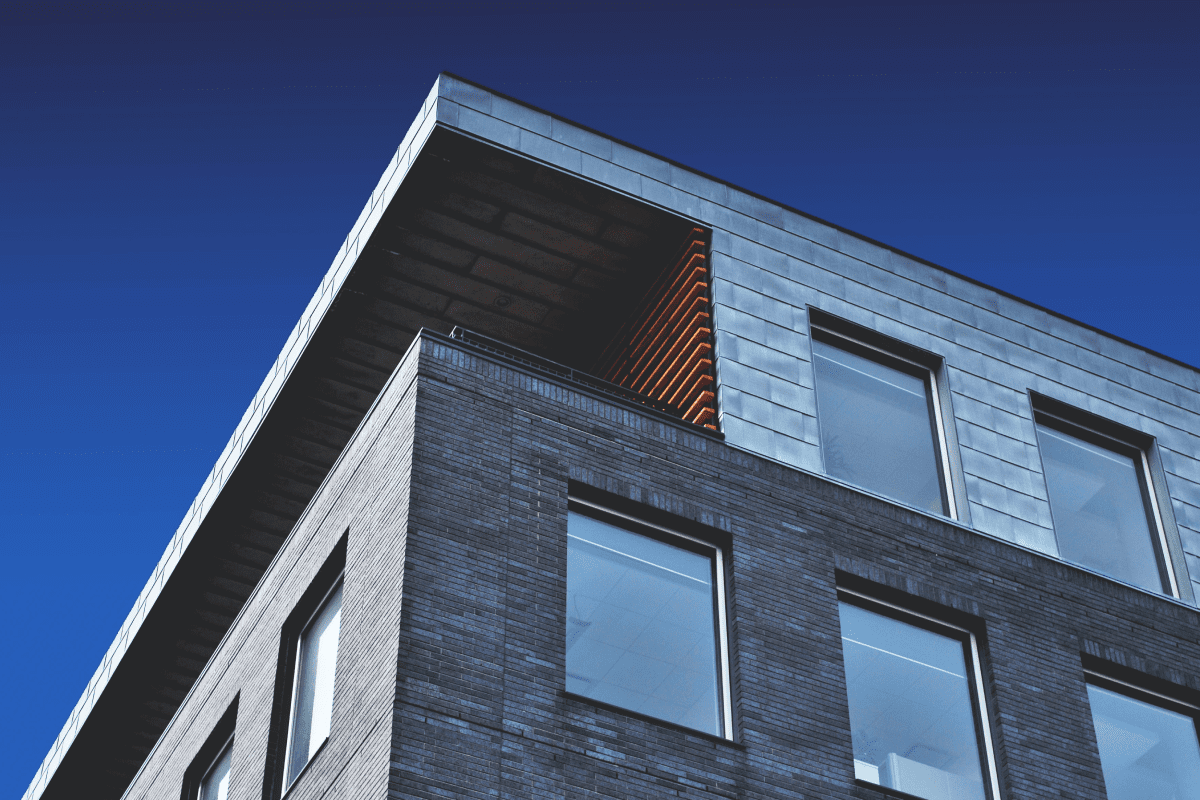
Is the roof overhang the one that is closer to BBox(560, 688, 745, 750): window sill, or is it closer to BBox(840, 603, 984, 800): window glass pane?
BBox(840, 603, 984, 800): window glass pane

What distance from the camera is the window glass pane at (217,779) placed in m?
18.9

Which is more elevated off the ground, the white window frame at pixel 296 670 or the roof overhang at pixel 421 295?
the roof overhang at pixel 421 295

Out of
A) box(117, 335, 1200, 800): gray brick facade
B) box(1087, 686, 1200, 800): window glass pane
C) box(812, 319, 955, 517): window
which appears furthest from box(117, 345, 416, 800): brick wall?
box(1087, 686, 1200, 800): window glass pane

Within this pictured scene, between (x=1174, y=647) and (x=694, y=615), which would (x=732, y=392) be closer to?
(x=694, y=615)

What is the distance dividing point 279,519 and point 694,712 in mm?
10005

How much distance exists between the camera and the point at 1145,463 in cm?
2120

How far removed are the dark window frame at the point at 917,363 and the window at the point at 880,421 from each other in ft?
0.04

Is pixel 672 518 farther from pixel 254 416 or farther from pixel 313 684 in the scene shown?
pixel 254 416

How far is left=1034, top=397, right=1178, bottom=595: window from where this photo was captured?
19.8m

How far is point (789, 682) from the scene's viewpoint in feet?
50.8

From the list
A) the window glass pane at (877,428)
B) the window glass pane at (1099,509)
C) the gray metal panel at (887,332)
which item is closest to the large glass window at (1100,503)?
the window glass pane at (1099,509)

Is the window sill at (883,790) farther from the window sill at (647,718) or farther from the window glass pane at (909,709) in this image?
the window sill at (647,718)

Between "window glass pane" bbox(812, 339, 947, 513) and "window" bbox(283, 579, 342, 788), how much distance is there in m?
6.07

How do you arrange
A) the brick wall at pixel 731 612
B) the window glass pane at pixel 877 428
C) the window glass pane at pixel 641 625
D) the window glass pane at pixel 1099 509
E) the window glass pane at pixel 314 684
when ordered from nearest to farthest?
1. the brick wall at pixel 731 612
2. the window glass pane at pixel 641 625
3. the window glass pane at pixel 314 684
4. the window glass pane at pixel 877 428
5. the window glass pane at pixel 1099 509
